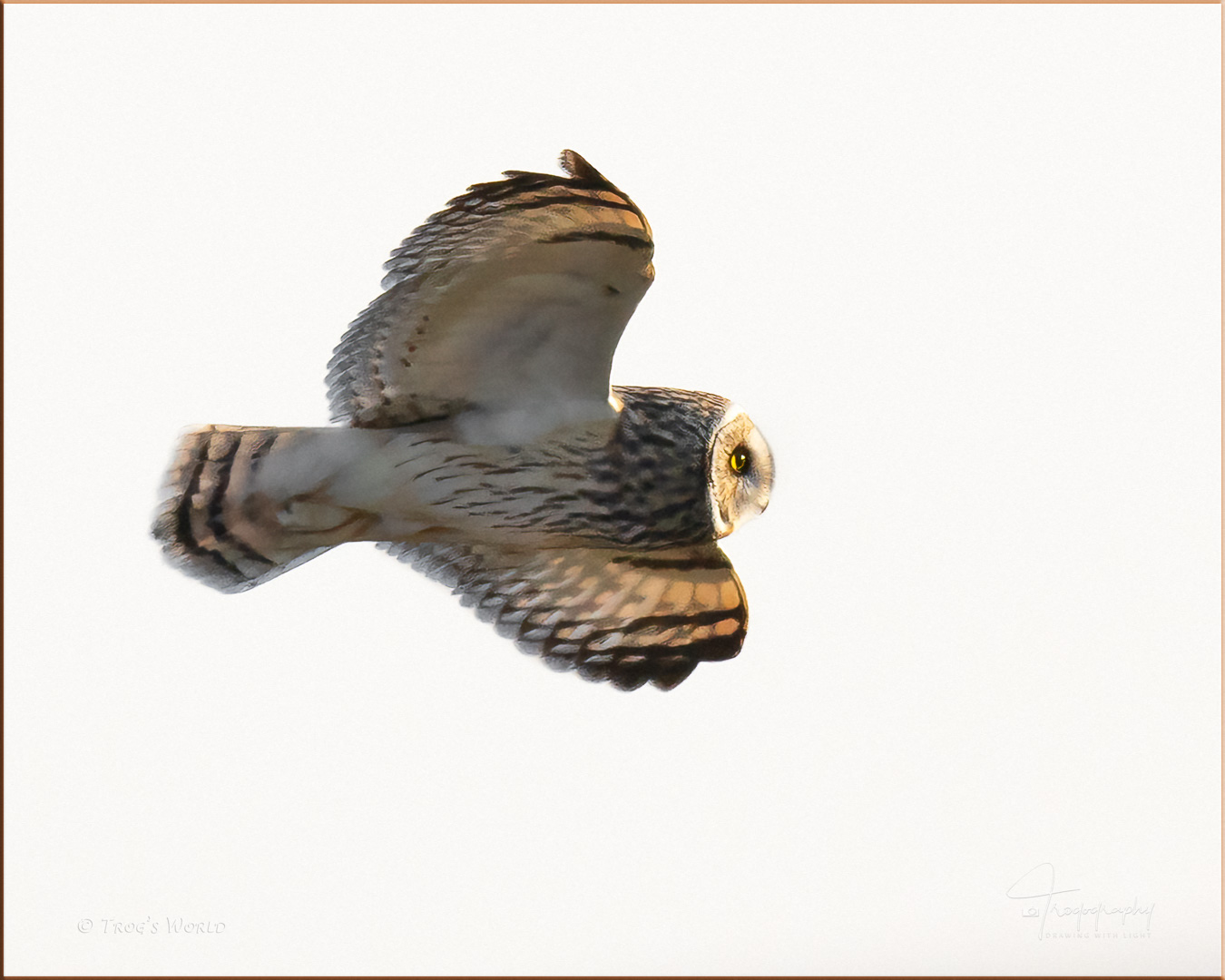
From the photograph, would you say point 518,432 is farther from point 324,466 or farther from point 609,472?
point 324,466

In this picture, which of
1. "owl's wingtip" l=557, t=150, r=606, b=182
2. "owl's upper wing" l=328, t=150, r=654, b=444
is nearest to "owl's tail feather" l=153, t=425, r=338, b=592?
"owl's upper wing" l=328, t=150, r=654, b=444

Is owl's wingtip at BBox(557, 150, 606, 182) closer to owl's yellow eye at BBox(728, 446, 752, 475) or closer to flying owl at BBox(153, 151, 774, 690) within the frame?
flying owl at BBox(153, 151, 774, 690)

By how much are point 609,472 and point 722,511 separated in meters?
0.15

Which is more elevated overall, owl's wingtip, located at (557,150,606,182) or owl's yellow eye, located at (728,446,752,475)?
owl's wingtip, located at (557,150,606,182)

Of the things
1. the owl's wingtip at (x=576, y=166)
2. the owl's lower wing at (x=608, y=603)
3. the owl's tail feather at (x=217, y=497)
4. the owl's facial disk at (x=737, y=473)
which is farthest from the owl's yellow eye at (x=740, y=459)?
the owl's tail feather at (x=217, y=497)

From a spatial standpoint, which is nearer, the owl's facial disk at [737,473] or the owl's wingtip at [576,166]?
the owl's wingtip at [576,166]

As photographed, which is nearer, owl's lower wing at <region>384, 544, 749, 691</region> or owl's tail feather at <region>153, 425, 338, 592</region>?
owl's tail feather at <region>153, 425, 338, 592</region>

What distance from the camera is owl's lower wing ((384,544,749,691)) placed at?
1.38 m

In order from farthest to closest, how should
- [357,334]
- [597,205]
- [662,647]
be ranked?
1. [662,647]
2. [357,334]
3. [597,205]

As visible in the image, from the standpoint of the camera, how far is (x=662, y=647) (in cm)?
138

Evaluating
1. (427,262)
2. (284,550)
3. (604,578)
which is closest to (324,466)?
(284,550)

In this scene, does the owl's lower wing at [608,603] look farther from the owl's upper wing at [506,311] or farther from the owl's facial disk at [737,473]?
the owl's upper wing at [506,311]

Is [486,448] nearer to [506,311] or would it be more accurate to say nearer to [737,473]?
[506,311]

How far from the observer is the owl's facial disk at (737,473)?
1279 millimetres
